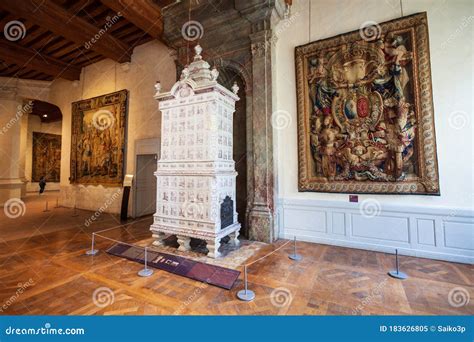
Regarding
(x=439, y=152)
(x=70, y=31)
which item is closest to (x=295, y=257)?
(x=439, y=152)

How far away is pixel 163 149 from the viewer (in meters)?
4.94

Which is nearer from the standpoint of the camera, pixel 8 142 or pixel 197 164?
pixel 197 164

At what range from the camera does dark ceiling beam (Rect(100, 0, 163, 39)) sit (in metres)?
5.80

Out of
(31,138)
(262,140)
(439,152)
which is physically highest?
(31,138)

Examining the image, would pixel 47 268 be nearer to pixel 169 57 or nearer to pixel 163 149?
pixel 163 149

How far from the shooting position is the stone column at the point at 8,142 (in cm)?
1003

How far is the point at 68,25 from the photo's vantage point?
666 centimetres

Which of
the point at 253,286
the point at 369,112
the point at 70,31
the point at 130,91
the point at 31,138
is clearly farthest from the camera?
the point at 31,138

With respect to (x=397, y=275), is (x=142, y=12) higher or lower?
higher

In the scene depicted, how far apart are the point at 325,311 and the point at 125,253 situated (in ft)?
11.3

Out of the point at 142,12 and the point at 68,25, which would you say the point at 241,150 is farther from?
the point at 68,25

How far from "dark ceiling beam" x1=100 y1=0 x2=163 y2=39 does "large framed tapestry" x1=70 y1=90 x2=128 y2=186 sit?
2.65 metres

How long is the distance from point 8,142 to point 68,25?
6.96 metres

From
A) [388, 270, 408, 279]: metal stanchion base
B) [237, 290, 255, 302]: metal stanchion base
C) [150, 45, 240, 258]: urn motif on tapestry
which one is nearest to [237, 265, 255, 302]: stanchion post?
[237, 290, 255, 302]: metal stanchion base
